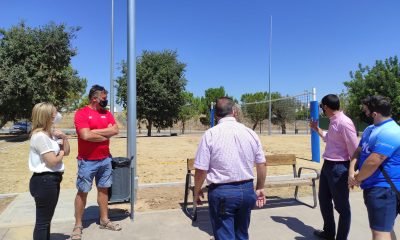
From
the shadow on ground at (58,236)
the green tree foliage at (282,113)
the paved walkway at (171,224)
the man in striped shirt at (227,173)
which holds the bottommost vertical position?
the shadow on ground at (58,236)

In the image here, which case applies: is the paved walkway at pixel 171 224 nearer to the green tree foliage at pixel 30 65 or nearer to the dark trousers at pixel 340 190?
the dark trousers at pixel 340 190

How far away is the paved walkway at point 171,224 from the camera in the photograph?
4918 mm

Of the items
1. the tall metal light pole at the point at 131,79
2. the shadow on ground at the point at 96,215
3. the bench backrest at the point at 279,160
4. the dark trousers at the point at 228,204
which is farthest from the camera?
the bench backrest at the point at 279,160

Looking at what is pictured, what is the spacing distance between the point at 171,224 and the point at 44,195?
83.8 inches

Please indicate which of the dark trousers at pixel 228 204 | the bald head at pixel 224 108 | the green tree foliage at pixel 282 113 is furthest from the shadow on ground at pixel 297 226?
the green tree foliage at pixel 282 113

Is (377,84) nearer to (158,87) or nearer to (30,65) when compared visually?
(158,87)

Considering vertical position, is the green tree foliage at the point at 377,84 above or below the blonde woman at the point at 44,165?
above

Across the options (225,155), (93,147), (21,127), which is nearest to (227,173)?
(225,155)

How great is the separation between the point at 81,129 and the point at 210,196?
7.35 ft

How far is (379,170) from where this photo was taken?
341 cm

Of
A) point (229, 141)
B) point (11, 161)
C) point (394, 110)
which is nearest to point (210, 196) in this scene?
point (229, 141)

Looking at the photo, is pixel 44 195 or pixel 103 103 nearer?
pixel 44 195

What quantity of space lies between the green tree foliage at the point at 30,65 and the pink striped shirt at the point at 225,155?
2274 centimetres

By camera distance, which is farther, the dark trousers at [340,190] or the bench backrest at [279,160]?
the bench backrest at [279,160]
